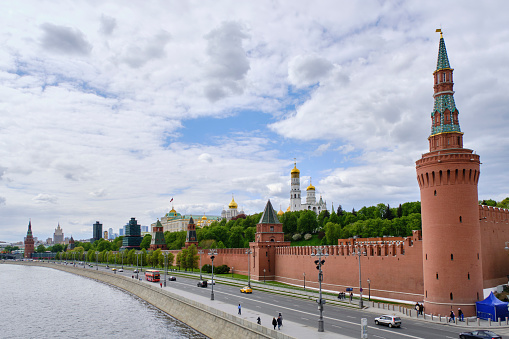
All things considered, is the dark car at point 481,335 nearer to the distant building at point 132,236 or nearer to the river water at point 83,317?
the river water at point 83,317

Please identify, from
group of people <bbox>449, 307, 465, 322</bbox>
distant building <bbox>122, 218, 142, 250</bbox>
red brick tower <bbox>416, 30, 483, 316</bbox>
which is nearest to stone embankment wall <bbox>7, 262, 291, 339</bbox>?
group of people <bbox>449, 307, 465, 322</bbox>

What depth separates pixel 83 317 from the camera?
56.7 metres

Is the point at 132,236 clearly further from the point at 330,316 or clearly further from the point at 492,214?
the point at 330,316

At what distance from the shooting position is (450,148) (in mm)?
45656

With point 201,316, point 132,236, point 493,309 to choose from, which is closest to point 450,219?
point 493,309

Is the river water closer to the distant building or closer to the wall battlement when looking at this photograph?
the wall battlement

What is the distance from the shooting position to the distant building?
180000mm

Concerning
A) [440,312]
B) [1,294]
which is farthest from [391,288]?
[1,294]

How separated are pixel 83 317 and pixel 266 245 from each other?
38504mm

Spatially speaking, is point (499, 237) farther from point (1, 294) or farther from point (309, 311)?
point (1, 294)

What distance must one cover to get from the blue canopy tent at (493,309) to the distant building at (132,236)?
15513 cm

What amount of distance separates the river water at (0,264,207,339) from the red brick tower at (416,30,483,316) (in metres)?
24.4

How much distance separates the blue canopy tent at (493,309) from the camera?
39656mm

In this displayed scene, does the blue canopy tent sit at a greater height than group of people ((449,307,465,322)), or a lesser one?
greater
